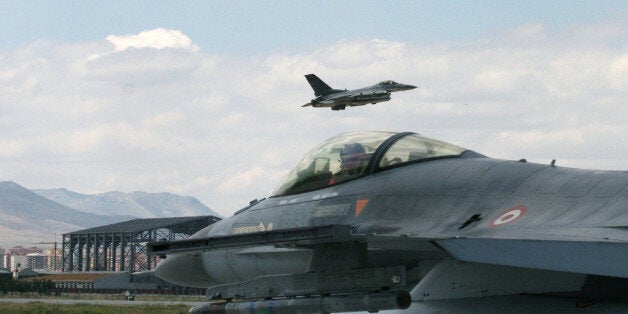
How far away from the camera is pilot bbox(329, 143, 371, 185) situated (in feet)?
42.4

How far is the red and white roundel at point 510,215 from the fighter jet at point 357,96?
58.6 metres

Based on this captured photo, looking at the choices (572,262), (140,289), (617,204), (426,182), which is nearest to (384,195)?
(426,182)

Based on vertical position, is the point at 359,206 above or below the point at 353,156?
below

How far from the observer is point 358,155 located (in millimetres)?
13039

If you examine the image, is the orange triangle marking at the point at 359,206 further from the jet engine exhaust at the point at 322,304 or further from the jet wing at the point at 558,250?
the jet wing at the point at 558,250

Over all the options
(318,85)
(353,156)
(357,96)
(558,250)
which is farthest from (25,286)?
(558,250)

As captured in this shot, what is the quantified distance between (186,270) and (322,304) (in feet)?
13.5

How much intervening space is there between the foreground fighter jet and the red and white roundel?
0.02 m

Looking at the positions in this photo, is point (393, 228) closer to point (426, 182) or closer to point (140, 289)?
point (426, 182)

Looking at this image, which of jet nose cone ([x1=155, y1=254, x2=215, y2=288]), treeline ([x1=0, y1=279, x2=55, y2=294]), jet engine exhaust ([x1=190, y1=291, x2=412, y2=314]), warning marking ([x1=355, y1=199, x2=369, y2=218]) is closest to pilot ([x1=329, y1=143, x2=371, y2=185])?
warning marking ([x1=355, y1=199, x2=369, y2=218])

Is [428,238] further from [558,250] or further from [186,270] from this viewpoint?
[186,270]

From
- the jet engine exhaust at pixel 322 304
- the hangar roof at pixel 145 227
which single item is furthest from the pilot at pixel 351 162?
the hangar roof at pixel 145 227

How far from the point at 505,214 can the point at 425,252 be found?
1.15 m

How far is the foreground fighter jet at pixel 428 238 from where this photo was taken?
8961 mm
